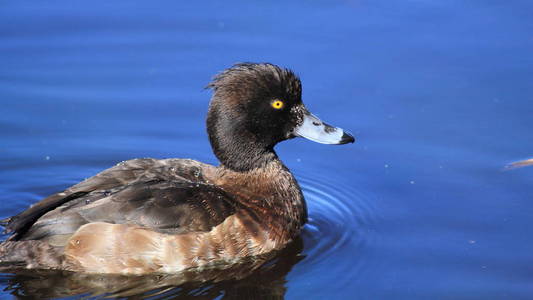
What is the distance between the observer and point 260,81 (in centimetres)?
855

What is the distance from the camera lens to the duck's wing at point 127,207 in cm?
787

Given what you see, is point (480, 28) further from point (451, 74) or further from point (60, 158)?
point (60, 158)

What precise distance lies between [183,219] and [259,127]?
4.01 ft

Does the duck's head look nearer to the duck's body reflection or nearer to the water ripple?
the water ripple

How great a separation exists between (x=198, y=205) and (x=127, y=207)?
59 centimetres

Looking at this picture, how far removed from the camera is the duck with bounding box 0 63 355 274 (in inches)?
310

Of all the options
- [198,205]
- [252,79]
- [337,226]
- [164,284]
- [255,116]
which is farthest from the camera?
[337,226]

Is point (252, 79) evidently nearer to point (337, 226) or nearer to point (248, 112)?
point (248, 112)

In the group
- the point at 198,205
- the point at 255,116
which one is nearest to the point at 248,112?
the point at 255,116

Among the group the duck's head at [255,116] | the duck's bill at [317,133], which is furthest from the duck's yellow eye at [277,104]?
the duck's bill at [317,133]

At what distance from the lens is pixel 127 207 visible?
26.0 ft

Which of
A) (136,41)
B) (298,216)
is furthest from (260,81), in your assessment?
(136,41)

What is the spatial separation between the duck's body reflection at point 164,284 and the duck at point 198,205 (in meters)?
0.07

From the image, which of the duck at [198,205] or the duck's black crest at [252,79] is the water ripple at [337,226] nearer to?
the duck at [198,205]
